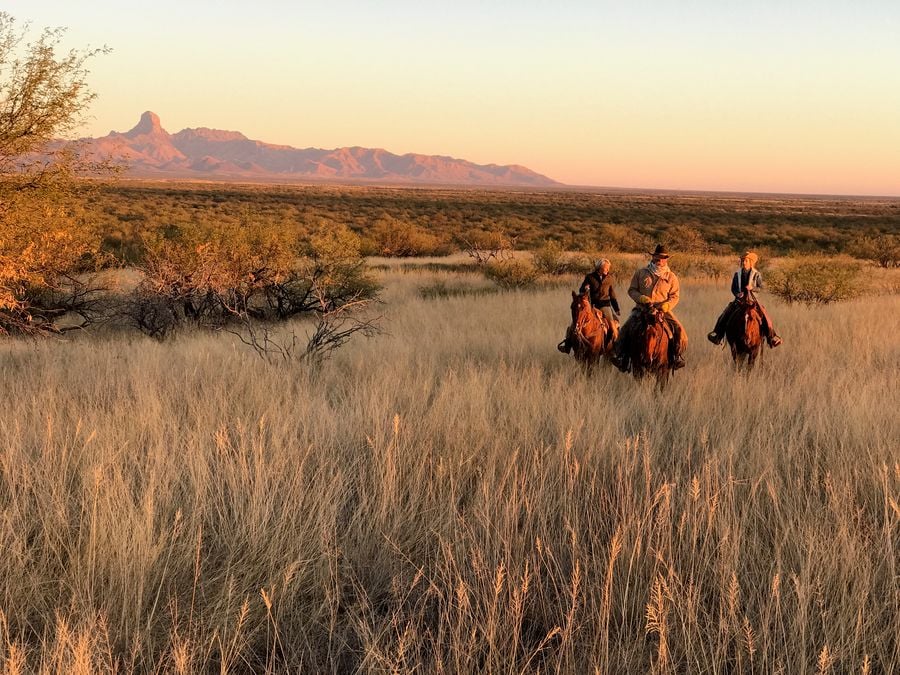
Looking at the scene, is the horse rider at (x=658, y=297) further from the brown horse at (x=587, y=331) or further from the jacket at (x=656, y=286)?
the brown horse at (x=587, y=331)

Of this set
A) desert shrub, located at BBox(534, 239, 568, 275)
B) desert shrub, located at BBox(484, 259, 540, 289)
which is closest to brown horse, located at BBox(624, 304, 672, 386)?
desert shrub, located at BBox(484, 259, 540, 289)

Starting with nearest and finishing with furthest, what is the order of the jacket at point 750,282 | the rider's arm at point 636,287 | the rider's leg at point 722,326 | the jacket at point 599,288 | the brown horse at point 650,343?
the brown horse at point 650,343, the rider's arm at point 636,287, the jacket at point 750,282, the rider's leg at point 722,326, the jacket at point 599,288

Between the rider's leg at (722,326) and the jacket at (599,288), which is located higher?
the jacket at (599,288)

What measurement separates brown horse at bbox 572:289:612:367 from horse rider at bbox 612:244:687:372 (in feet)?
1.62

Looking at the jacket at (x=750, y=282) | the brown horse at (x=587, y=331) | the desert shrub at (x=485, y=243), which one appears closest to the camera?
the brown horse at (x=587, y=331)

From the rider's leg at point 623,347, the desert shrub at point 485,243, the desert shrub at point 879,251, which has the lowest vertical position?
the rider's leg at point 623,347

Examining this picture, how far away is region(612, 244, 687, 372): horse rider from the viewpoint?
23.5ft

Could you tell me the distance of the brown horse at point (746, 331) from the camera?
776cm

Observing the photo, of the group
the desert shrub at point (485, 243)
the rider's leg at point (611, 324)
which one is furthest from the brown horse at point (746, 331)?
the desert shrub at point (485, 243)

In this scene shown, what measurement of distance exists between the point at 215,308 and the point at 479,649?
14.0 metres

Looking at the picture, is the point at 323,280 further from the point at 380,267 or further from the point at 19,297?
the point at 380,267

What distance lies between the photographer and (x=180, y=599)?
2.54m

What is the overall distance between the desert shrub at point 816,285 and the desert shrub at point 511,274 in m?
7.46

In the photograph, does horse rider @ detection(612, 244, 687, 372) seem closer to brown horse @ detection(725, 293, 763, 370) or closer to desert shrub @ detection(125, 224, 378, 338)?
brown horse @ detection(725, 293, 763, 370)
